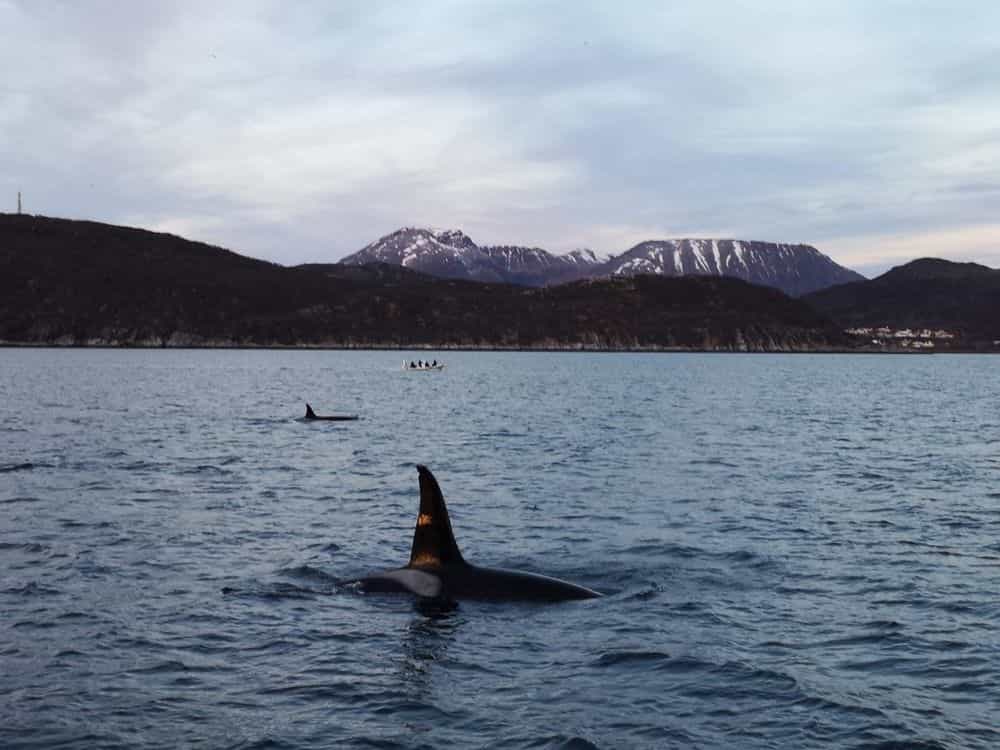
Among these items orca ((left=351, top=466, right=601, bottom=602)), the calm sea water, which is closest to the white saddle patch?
orca ((left=351, top=466, right=601, bottom=602))

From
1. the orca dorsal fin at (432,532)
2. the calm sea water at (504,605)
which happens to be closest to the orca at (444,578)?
the orca dorsal fin at (432,532)

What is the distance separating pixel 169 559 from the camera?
2084 cm

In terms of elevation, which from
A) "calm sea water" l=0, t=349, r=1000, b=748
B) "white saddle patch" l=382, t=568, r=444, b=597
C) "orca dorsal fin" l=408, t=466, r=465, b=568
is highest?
"orca dorsal fin" l=408, t=466, r=465, b=568

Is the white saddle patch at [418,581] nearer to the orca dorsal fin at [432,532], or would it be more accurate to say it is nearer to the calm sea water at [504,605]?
the orca dorsal fin at [432,532]

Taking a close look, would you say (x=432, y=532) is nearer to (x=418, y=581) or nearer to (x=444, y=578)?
(x=444, y=578)

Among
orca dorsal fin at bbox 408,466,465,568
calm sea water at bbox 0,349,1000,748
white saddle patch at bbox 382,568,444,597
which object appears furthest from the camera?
white saddle patch at bbox 382,568,444,597

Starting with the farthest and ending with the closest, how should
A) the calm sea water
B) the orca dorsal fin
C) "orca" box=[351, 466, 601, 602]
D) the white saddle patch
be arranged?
the white saddle patch → "orca" box=[351, 466, 601, 602] → the orca dorsal fin → the calm sea water

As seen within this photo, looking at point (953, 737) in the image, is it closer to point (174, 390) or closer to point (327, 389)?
point (174, 390)

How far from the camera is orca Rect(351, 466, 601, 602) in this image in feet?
56.9

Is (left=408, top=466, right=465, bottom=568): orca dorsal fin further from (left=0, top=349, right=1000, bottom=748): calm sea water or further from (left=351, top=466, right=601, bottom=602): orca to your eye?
(left=0, top=349, right=1000, bottom=748): calm sea water

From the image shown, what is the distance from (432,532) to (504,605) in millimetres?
1740

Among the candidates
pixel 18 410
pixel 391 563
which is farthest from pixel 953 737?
pixel 18 410

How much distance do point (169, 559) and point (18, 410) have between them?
4817cm

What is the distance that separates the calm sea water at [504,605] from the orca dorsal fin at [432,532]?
0.88m
